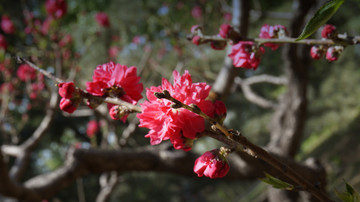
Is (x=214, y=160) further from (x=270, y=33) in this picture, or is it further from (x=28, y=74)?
(x=28, y=74)

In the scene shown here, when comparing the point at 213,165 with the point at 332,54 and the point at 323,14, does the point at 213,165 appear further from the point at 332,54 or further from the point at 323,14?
the point at 332,54

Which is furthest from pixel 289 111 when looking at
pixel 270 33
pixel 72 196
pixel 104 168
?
pixel 72 196

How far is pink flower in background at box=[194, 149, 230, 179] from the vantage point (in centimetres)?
52

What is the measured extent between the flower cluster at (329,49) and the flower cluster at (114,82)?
0.49 m

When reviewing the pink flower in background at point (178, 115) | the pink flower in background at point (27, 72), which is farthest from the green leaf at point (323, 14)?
the pink flower in background at point (27, 72)

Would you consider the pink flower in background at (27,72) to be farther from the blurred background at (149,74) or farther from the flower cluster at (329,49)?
the flower cluster at (329,49)

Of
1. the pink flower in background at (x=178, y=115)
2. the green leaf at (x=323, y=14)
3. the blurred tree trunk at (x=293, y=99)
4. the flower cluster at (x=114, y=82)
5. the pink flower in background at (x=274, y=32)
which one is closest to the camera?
the green leaf at (x=323, y=14)

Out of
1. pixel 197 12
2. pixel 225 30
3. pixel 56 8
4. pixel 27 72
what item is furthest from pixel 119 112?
pixel 197 12

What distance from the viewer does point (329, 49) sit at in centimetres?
73

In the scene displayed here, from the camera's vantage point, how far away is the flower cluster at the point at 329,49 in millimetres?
688

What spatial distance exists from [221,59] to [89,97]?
7.98m

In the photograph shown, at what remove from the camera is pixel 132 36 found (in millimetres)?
5027

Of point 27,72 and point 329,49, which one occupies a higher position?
point 329,49

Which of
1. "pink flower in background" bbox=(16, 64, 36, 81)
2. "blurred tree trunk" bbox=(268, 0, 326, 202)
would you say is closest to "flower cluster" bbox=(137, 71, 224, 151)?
"blurred tree trunk" bbox=(268, 0, 326, 202)
